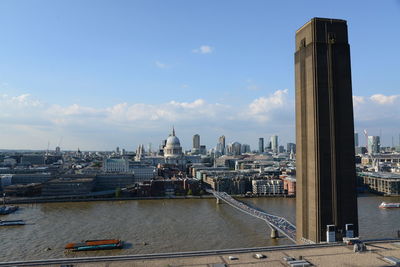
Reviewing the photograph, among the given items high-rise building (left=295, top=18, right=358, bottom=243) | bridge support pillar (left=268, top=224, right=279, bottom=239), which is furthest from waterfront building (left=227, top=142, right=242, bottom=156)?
high-rise building (left=295, top=18, right=358, bottom=243)

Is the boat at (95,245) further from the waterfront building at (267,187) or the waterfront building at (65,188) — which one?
the waterfront building at (267,187)

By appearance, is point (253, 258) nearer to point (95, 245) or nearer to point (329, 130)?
point (329, 130)

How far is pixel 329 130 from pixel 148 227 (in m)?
15.0

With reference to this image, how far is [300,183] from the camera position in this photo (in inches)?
662

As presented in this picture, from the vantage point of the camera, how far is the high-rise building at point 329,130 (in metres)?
15.7

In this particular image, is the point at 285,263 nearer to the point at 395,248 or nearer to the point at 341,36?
the point at 395,248

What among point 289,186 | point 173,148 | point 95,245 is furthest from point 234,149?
point 95,245

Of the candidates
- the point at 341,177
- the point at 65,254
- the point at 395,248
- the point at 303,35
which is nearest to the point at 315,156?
the point at 341,177

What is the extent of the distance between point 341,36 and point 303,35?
5.71 ft

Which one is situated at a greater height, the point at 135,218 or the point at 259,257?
the point at 259,257

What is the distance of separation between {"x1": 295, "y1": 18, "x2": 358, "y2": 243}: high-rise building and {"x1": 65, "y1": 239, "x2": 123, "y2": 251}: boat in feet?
35.8

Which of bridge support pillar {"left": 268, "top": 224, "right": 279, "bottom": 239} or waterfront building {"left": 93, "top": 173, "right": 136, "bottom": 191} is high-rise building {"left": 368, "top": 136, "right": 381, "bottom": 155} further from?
bridge support pillar {"left": 268, "top": 224, "right": 279, "bottom": 239}

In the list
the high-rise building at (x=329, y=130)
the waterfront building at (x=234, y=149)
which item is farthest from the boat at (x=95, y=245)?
the waterfront building at (x=234, y=149)

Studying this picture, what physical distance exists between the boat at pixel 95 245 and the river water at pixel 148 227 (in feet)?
1.34
